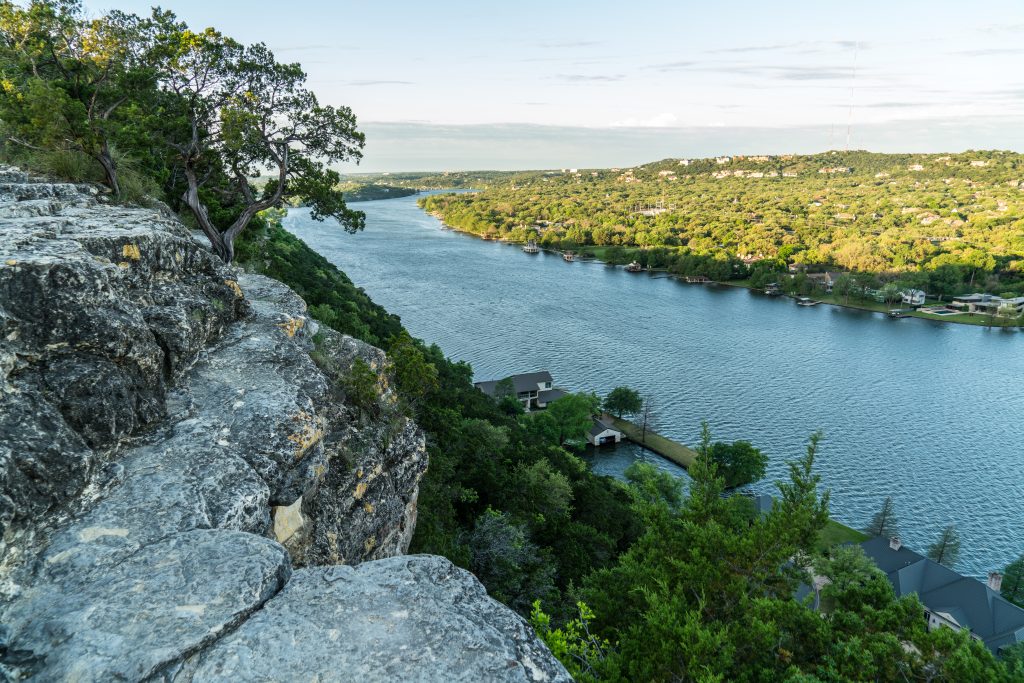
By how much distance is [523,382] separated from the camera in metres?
45.1

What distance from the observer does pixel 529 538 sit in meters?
16.8

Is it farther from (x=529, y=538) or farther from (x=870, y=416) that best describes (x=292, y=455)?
(x=870, y=416)

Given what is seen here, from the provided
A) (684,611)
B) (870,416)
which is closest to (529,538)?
(684,611)

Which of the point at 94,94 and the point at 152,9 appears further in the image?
the point at 152,9

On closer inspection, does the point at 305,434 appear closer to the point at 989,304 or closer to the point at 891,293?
the point at 891,293

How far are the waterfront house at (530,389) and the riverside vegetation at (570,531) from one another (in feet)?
65.4

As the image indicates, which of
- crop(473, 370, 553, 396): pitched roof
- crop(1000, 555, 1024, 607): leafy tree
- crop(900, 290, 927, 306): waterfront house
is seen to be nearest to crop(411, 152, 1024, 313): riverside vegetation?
crop(900, 290, 927, 306): waterfront house

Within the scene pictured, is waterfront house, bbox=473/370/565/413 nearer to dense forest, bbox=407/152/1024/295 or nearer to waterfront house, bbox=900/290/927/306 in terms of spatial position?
dense forest, bbox=407/152/1024/295

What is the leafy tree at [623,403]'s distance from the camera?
42656 millimetres

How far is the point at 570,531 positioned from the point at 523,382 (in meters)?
26.8

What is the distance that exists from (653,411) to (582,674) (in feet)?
124

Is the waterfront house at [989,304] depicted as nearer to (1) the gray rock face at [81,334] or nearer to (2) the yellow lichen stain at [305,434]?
(2) the yellow lichen stain at [305,434]

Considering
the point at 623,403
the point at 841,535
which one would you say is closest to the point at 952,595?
the point at 841,535

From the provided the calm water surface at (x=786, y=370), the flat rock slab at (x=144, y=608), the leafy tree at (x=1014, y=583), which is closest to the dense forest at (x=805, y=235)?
the calm water surface at (x=786, y=370)
